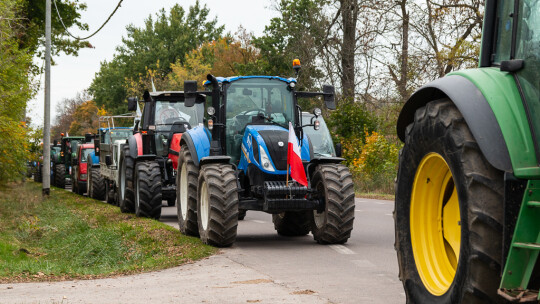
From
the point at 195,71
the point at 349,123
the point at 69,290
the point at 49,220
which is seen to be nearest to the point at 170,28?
the point at 195,71

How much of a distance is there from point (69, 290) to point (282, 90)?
20.0ft

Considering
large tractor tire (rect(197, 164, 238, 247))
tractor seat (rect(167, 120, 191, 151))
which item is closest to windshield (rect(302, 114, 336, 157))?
tractor seat (rect(167, 120, 191, 151))

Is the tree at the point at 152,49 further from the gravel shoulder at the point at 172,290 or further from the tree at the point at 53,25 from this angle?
the gravel shoulder at the point at 172,290

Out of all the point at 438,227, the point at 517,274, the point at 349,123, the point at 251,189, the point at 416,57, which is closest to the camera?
the point at 517,274

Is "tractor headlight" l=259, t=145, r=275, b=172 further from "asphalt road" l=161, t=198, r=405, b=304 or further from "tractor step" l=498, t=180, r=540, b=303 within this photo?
"tractor step" l=498, t=180, r=540, b=303

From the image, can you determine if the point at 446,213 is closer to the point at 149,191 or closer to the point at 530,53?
the point at 530,53

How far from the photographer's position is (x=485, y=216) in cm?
458

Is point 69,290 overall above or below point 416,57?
below

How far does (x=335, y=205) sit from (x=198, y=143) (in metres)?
2.85

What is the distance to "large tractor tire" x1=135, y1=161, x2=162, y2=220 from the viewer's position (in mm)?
17438

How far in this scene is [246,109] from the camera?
520 inches

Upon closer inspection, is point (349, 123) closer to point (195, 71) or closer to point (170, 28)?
point (195, 71)

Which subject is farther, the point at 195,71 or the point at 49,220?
the point at 195,71

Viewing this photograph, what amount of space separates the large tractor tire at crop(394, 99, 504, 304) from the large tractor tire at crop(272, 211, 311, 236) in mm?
7617
